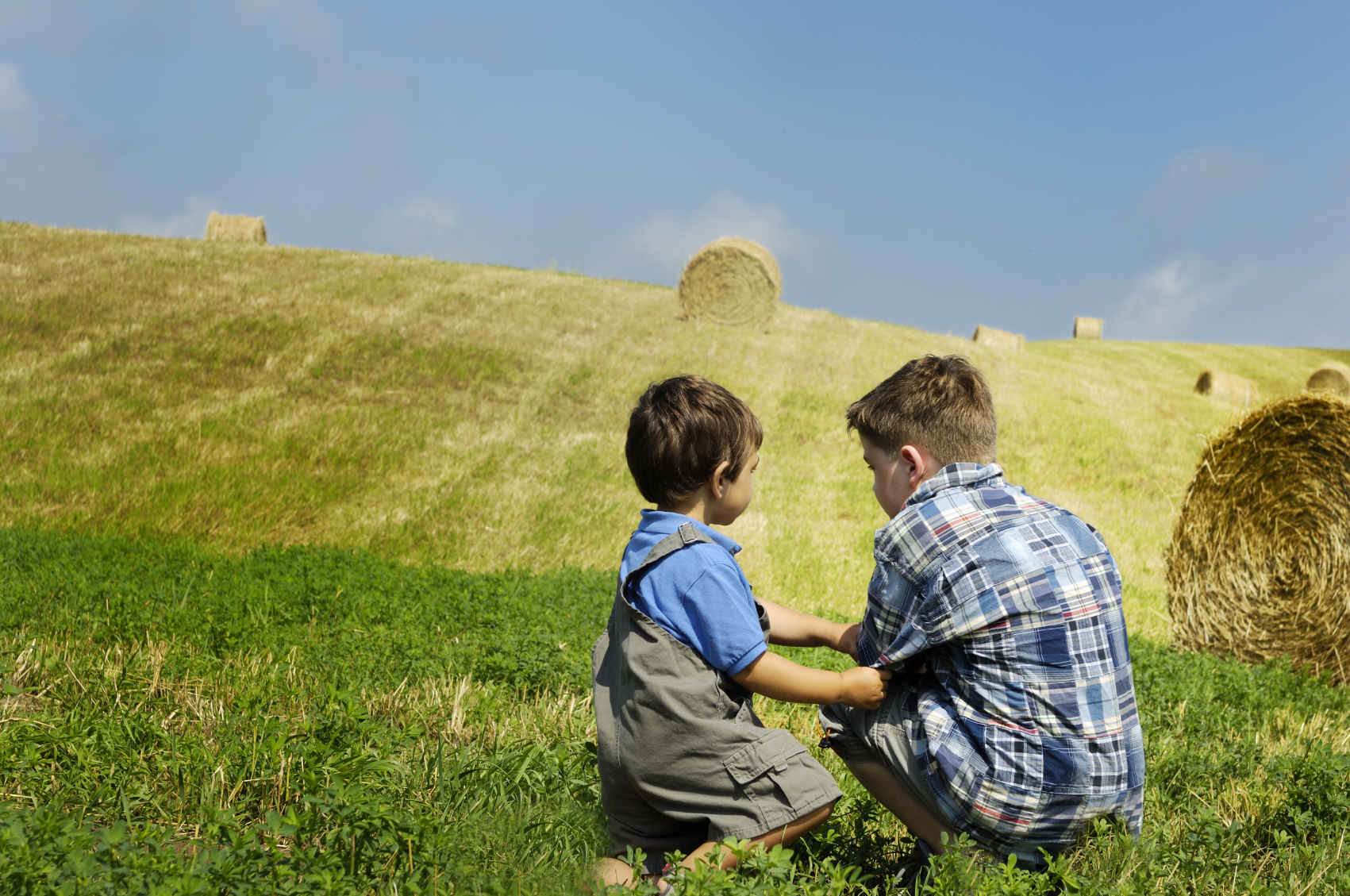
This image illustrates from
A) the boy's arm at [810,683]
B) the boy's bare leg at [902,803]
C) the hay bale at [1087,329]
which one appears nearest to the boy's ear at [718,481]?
the boy's arm at [810,683]

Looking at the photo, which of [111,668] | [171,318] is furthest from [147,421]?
[111,668]

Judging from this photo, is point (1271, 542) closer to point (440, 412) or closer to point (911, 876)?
point (911, 876)

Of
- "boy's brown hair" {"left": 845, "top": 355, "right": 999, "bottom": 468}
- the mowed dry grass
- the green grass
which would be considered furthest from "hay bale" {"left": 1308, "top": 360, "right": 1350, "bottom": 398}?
"boy's brown hair" {"left": 845, "top": 355, "right": 999, "bottom": 468}

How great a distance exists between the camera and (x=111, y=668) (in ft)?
15.4

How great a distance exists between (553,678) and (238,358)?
12.9 metres

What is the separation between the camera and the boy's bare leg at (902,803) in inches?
116

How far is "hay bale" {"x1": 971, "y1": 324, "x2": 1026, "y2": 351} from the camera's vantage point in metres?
29.2

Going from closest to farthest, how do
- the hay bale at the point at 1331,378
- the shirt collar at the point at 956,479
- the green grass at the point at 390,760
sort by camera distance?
1. the green grass at the point at 390,760
2. the shirt collar at the point at 956,479
3. the hay bale at the point at 1331,378

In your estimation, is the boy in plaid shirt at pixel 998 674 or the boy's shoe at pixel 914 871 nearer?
the boy in plaid shirt at pixel 998 674

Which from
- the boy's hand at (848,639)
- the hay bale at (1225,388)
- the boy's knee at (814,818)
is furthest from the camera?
the hay bale at (1225,388)

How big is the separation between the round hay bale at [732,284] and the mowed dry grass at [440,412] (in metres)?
0.74

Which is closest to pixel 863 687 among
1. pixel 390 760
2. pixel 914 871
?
pixel 914 871

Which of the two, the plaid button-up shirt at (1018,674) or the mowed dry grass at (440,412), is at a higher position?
the mowed dry grass at (440,412)

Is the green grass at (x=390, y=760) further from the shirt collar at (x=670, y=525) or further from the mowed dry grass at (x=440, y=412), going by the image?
the mowed dry grass at (x=440, y=412)
